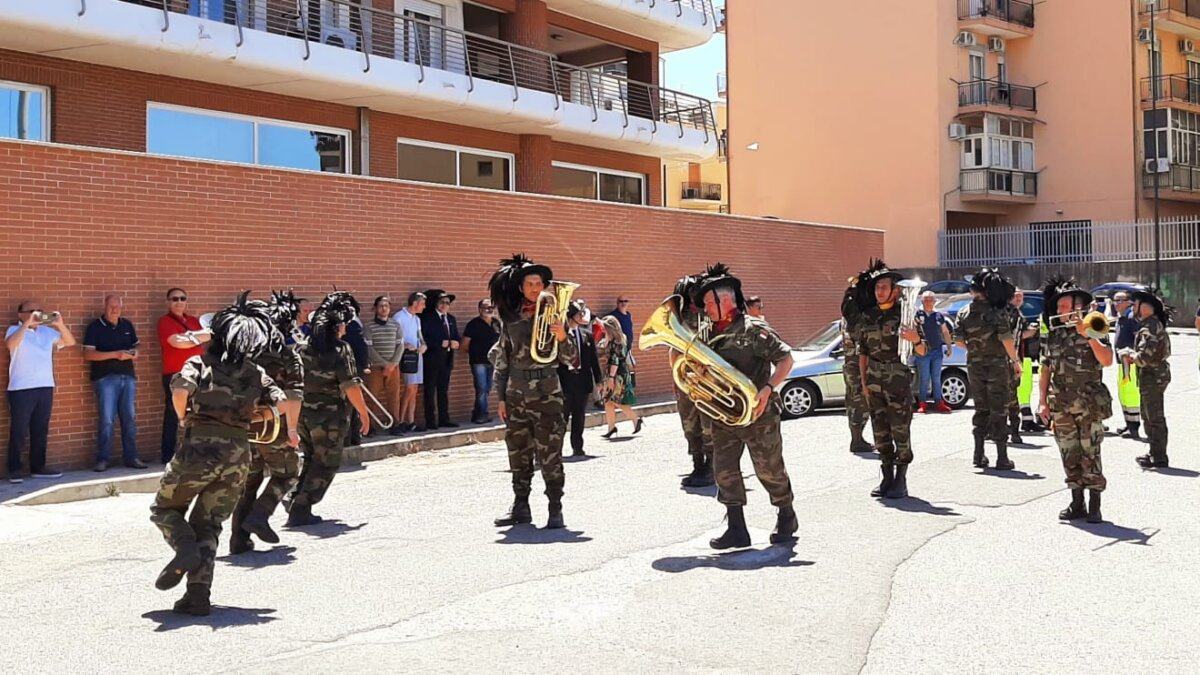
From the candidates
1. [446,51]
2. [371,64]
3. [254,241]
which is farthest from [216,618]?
[446,51]

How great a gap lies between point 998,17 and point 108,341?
37926 millimetres

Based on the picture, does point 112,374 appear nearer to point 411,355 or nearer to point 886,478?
point 411,355

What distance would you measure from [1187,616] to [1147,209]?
41453 millimetres

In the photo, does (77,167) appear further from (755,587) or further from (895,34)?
(895,34)

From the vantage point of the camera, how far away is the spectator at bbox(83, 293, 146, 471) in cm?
1320

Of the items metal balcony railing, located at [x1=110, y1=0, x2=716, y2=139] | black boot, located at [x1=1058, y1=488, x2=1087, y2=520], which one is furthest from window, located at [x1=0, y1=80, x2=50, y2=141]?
black boot, located at [x1=1058, y1=488, x2=1087, y2=520]

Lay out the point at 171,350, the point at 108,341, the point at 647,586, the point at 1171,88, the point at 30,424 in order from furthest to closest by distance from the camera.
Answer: the point at 1171,88 → the point at 171,350 → the point at 108,341 → the point at 30,424 → the point at 647,586

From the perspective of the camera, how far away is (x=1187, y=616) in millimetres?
6578

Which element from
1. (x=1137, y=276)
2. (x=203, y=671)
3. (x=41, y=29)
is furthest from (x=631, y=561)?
(x=1137, y=276)

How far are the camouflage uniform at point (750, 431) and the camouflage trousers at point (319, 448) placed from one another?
311 cm

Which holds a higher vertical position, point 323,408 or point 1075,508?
point 323,408

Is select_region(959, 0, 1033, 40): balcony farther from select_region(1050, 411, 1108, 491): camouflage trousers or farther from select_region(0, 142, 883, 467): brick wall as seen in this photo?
select_region(1050, 411, 1108, 491): camouflage trousers

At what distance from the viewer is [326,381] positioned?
31.2ft

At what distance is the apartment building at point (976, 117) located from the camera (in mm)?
42469
